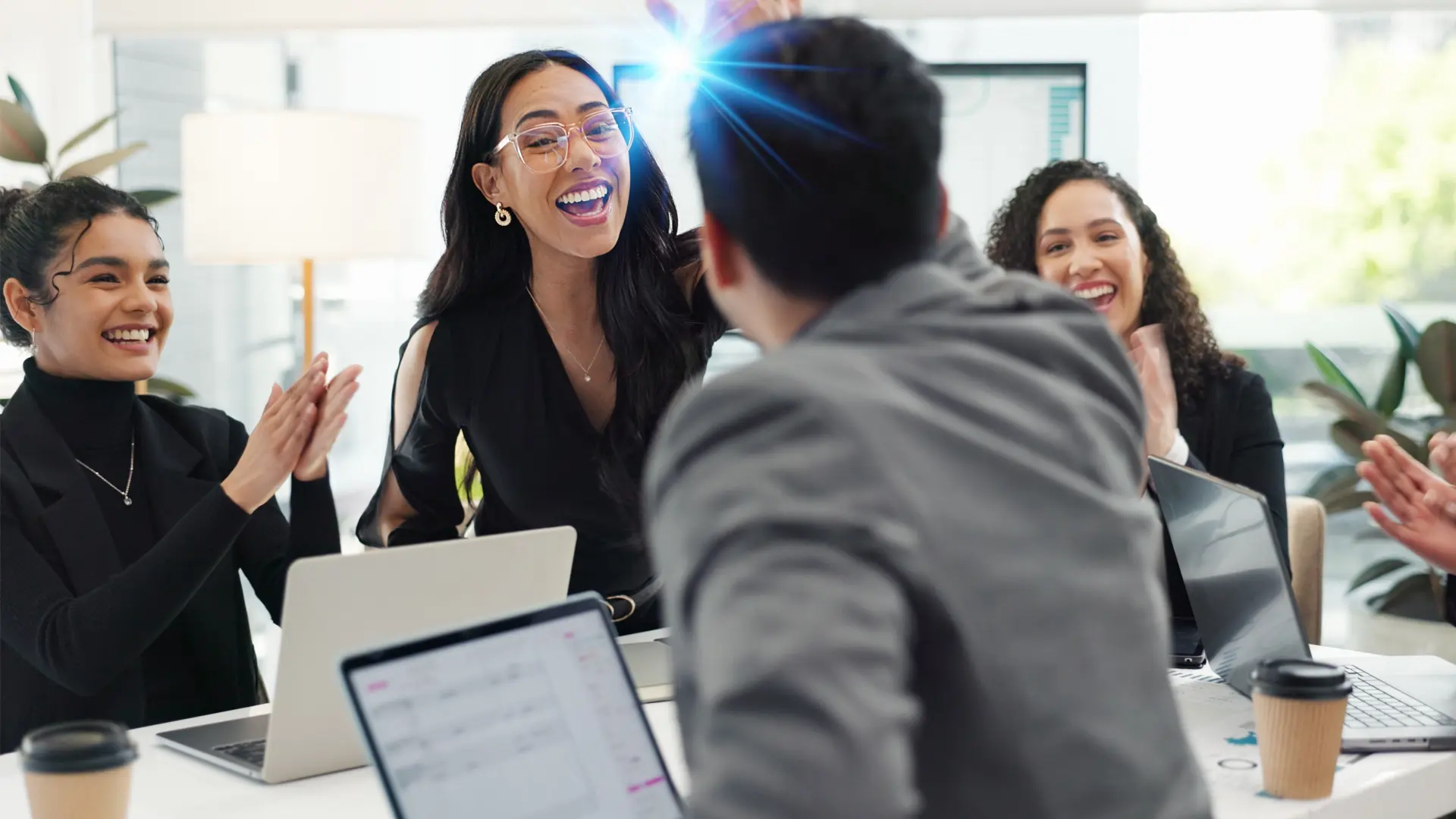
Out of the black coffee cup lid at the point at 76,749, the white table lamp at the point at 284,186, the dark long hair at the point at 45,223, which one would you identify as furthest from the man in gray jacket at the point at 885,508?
the white table lamp at the point at 284,186

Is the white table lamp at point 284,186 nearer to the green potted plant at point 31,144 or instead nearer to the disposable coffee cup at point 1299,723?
the green potted plant at point 31,144

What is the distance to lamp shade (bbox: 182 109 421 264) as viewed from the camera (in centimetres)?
316

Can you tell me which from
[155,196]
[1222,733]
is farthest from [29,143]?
[1222,733]

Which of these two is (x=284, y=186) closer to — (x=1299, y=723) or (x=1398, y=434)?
(x=1299, y=723)

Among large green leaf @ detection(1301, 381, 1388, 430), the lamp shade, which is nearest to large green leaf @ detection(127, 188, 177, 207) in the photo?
the lamp shade

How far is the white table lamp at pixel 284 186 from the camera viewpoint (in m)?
3.16

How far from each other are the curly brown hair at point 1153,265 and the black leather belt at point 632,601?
101cm

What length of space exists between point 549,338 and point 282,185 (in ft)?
3.70

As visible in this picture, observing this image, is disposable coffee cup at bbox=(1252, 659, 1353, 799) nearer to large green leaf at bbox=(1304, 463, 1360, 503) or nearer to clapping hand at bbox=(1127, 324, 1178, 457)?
clapping hand at bbox=(1127, 324, 1178, 457)

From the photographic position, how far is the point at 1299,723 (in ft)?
4.77

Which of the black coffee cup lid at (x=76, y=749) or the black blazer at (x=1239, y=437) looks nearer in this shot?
the black coffee cup lid at (x=76, y=749)

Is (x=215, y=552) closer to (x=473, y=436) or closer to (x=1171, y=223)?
(x=473, y=436)

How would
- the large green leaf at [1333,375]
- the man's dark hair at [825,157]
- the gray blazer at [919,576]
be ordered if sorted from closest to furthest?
the gray blazer at [919,576] → the man's dark hair at [825,157] → the large green leaf at [1333,375]

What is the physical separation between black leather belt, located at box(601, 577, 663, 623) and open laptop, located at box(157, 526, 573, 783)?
422 millimetres
